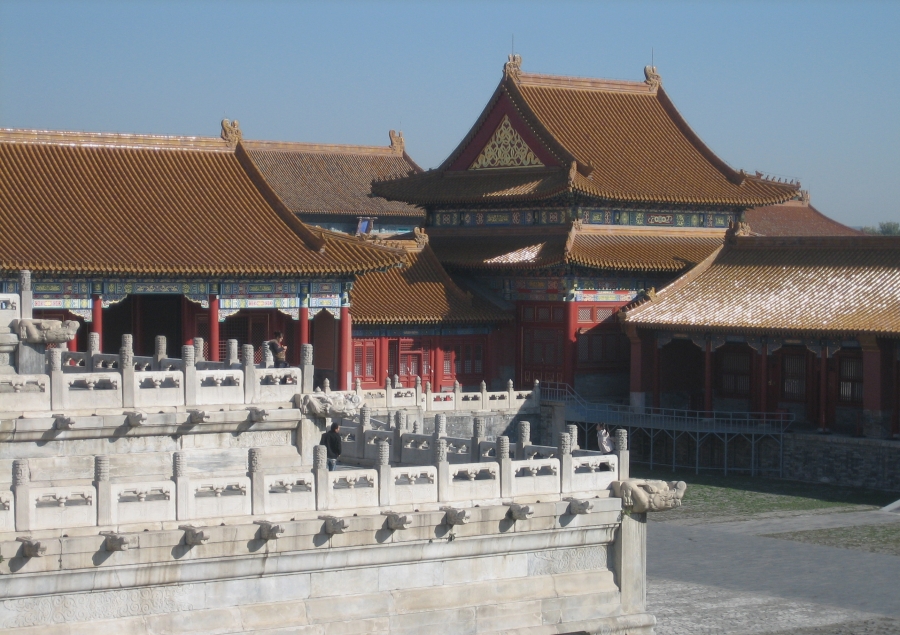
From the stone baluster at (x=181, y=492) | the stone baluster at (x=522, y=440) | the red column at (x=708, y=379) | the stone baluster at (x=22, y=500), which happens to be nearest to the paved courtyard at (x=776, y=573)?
the stone baluster at (x=522, y=440)

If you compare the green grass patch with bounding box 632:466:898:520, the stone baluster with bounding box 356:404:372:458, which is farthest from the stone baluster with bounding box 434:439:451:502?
the green grass patch with bounding box 632:466:898:520

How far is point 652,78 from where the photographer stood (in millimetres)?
59938

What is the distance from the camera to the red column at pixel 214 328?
46969 millimetres

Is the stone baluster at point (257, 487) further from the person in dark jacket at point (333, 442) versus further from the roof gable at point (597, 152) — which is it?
the roof gable at point (597, 152)

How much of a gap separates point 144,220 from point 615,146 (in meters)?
16.8

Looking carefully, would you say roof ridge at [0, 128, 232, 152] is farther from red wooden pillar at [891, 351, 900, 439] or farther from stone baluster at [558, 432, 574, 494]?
stone baluster at [558, 432, 574, 494]

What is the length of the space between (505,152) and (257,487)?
3585cm

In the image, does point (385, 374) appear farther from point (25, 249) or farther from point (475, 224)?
point (25, 249)

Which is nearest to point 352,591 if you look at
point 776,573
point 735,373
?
point 776,573

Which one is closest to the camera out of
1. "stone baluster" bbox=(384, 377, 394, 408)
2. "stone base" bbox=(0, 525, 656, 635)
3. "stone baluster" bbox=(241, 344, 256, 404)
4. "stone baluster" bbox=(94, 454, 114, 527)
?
"stone base" bbox=(0, 525, 656, 635)


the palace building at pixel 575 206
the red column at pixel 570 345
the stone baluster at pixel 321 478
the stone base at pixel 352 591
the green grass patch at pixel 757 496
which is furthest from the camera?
the palace building at pixel 575 206

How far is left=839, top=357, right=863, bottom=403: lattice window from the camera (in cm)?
4531

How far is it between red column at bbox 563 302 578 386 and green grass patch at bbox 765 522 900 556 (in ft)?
49.3

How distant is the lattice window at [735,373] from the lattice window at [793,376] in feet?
4.44
